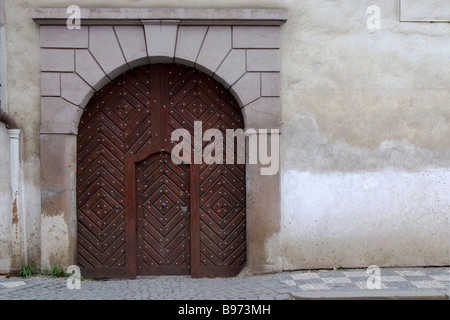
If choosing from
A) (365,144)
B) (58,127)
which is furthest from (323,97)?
(58,127)

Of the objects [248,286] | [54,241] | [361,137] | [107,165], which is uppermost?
[361,137]

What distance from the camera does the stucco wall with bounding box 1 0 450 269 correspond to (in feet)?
23.9

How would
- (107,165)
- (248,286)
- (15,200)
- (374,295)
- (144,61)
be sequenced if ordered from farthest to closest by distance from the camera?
(107,165) < (144,61) < (15,200) < (248,286) < (374,295)

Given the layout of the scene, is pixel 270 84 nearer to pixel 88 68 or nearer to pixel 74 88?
pixel 88 68

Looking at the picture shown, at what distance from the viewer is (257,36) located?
7.23 meters

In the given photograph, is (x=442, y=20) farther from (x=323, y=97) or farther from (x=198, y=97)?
(x=198, y=97)

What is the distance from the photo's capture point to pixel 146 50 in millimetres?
7168

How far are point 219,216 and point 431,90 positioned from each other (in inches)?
135

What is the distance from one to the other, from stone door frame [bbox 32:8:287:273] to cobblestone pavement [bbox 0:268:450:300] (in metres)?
0.50

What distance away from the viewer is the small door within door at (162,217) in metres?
7.46

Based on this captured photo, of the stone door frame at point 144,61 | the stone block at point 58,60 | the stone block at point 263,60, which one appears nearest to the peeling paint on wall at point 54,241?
the stone door frame at point 144,61

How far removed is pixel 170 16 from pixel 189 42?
42 centimetres

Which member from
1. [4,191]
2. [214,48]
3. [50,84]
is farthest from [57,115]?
[214,48]

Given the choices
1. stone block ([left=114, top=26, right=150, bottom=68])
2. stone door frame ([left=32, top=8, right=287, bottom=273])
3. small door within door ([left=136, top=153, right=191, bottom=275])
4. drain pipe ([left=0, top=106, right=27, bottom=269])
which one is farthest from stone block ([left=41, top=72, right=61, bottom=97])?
small door within door ([left=136, top=153, right=191, bottom=275])
